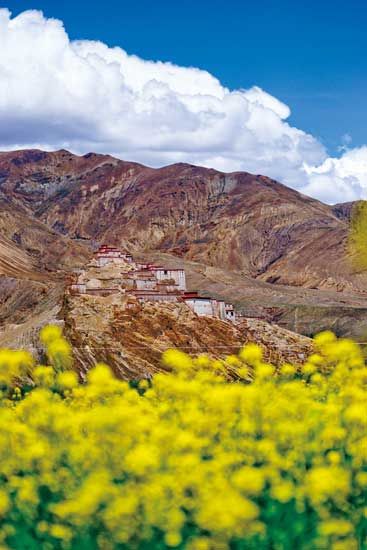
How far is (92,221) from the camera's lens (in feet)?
563

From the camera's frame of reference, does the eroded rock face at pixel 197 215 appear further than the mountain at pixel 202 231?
Yes

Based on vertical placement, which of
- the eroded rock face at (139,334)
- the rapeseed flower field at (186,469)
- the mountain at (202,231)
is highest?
the mountain at (202,231)

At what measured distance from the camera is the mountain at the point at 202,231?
8200 cm

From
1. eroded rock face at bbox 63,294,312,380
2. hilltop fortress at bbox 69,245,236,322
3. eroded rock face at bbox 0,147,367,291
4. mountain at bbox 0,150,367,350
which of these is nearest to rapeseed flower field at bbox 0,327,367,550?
eroded rock face at bbox 63,294,312,380

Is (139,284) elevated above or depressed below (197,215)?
below

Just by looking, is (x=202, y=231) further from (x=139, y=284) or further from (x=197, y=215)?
(x=139, y=284)

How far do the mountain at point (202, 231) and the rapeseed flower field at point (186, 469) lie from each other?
58.6 m

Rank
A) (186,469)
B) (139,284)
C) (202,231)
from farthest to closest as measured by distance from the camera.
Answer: (202,231), (139,284), (186,469)

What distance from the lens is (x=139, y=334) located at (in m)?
44.8

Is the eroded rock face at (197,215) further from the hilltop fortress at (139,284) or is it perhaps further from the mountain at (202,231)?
the hilltop fortress at (139,284)

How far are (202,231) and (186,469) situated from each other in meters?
145

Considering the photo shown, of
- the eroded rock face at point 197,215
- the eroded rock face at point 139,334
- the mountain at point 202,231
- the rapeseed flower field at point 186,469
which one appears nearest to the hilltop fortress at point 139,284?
the eroded rock face at point 139,334

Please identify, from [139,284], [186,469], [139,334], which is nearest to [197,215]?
[139,284]

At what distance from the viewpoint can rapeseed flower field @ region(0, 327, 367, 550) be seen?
12.6 ft
